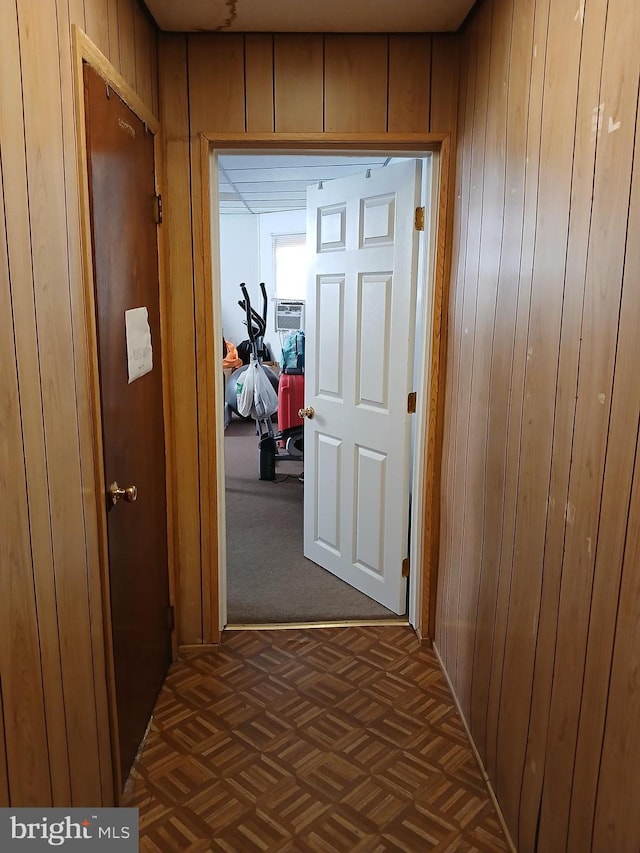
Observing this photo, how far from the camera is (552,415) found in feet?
5.13

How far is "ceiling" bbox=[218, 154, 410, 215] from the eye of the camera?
417cm

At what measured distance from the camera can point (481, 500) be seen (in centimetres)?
215

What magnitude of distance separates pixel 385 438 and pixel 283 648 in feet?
3.40

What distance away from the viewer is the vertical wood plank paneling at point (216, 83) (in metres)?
2.43

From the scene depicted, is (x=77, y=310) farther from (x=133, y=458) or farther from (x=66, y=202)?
(x=133, y=458)

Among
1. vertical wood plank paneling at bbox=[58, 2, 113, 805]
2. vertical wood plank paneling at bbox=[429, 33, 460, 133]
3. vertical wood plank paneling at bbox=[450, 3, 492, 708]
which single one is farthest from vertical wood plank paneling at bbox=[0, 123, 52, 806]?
vertical wood plank paneling at bbox=[429, 33, 460, 133]

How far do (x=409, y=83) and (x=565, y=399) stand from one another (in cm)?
157

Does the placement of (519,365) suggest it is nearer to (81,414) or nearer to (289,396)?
Answer: (81,414)

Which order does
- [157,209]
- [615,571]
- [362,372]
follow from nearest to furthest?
[615,571], [157,209], [362,372]

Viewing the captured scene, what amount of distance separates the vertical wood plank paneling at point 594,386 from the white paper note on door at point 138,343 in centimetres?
A: 130

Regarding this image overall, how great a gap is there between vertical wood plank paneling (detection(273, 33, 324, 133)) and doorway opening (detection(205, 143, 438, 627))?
0.41 feet

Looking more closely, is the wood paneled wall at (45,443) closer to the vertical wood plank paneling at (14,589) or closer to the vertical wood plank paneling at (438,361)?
the vertical wood plank paneling at (14,589)

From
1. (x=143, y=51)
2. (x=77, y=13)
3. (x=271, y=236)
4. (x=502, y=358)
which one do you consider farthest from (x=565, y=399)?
(x=271, y=236)

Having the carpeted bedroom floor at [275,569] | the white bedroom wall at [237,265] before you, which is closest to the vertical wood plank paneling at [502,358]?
the carpeted bedroom floor at [275,569]
